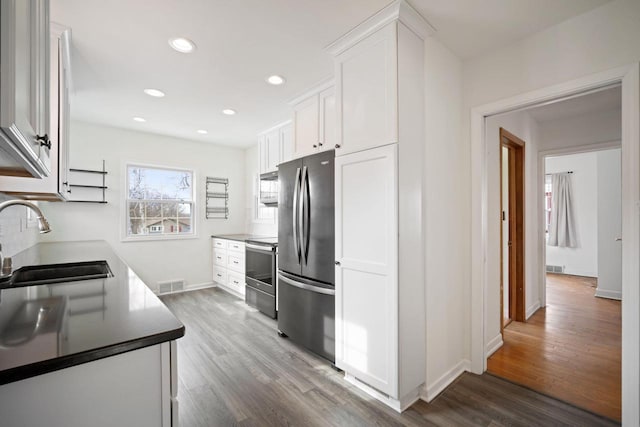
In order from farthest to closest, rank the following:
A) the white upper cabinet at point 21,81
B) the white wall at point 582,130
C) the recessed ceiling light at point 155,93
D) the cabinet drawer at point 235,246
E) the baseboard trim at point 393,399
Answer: the cabinet drawer at point 235,246
the white wall at point 582,130
the recessed ceiling light at point 155,93
the baseboard trim at point 393,399
the white upper cabinet at point 21,81

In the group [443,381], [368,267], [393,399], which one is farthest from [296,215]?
[443,381]

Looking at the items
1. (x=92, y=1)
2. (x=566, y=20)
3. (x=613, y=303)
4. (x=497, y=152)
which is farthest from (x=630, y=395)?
(x=92, y=1)

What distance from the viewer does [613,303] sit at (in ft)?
13.2

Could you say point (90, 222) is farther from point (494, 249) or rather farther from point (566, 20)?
point (566, 20)

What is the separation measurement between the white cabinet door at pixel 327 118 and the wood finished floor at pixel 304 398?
1.97 meters

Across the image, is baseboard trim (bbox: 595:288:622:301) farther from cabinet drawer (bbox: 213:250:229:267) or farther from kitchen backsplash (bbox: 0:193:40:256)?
kitchen backsplash (bbox: 0:193:40:256)

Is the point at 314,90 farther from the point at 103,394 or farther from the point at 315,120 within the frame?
the point at 103,394

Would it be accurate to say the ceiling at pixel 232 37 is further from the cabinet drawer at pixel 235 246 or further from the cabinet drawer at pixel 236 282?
the cabinet drawer at pixel 236 282

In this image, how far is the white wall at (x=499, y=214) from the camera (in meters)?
2.64

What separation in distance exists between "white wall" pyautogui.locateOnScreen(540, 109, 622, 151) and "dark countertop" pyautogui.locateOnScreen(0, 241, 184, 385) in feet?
15.6

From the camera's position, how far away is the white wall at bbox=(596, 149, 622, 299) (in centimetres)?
422

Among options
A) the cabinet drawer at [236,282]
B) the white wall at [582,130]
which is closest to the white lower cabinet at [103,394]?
the cabinet drawer at [236,282]

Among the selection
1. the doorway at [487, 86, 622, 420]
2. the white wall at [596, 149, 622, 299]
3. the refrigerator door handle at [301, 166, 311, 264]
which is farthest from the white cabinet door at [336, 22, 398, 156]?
the white wall at [596, 149, 622, 299]

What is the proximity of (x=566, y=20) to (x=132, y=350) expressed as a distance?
2955mm
